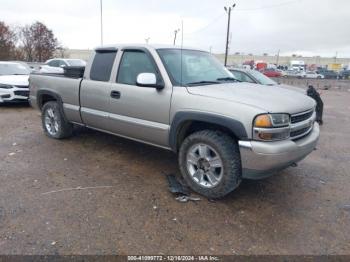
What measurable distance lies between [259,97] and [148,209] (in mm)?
1840

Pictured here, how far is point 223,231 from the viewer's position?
313 cm

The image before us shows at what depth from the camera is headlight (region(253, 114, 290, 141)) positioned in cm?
325

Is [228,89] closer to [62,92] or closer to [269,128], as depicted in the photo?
[269,128]

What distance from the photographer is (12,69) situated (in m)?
11.2

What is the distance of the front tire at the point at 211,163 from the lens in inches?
139

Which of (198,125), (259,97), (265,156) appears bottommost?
(265,156)

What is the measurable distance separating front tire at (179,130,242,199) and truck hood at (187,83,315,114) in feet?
1.55

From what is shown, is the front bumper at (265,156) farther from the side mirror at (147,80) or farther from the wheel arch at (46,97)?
the wheel arch at (46,97)

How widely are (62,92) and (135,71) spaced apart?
6.11 ft

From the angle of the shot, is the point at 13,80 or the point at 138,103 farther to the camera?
the point at 13,80

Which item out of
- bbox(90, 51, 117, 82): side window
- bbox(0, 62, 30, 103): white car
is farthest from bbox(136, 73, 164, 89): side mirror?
→ bbox(0, 62, 30, 103): white car

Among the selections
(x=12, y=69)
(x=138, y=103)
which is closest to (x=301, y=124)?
(x=138, y=103)

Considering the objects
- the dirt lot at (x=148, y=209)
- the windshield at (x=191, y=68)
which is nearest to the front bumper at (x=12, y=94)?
the dirt lot at (x=148, y=209)

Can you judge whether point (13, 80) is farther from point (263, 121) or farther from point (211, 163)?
point (263, 121)
